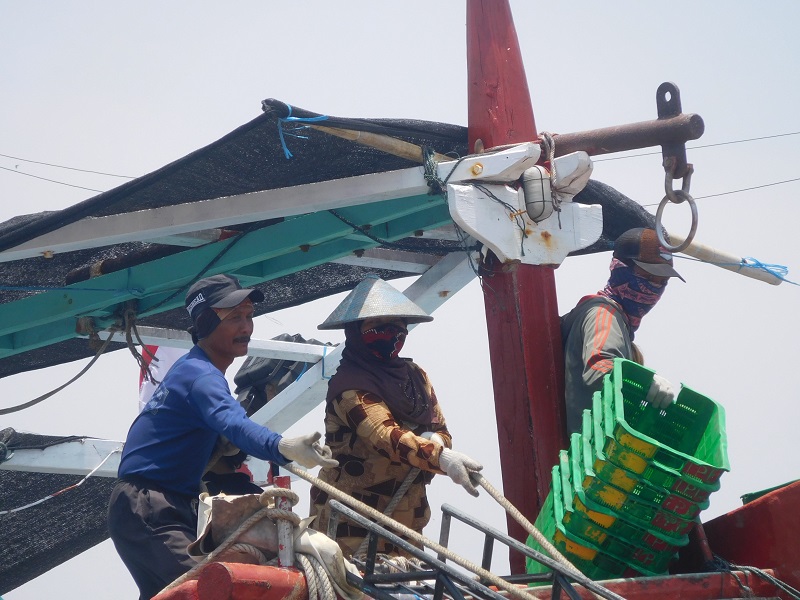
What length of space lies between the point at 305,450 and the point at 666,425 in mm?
2061

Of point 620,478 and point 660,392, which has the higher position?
point 660,392

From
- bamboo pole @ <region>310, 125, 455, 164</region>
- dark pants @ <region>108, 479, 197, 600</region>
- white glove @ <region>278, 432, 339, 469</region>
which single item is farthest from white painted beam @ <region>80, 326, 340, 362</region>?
white glove @ <region>278, 432, 339, 469</region>

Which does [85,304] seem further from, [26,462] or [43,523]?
[43,523]

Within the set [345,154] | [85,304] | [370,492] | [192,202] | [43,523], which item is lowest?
[43,523]

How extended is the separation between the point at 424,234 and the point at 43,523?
430 cm

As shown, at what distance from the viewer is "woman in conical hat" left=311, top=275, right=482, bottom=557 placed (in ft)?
17.1

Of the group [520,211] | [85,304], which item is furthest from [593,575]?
[85,304]

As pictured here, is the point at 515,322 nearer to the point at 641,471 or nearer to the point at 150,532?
the point at 641,471

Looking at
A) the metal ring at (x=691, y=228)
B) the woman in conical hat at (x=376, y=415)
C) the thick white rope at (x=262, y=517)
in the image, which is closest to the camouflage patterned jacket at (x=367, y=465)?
the woman in conical hat at (x=376, y=415)

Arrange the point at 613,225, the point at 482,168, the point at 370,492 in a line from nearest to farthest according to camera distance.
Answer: the point at 370,492 < the point at 482,168 < the point at 613,225

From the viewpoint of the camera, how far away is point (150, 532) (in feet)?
14.3

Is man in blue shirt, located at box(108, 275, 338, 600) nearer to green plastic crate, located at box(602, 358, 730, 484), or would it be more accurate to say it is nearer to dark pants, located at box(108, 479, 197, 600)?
dark pants, located at box(108, 479, 197, 600)

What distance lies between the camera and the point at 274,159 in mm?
6250

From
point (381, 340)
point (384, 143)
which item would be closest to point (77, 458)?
point (384, 143)
